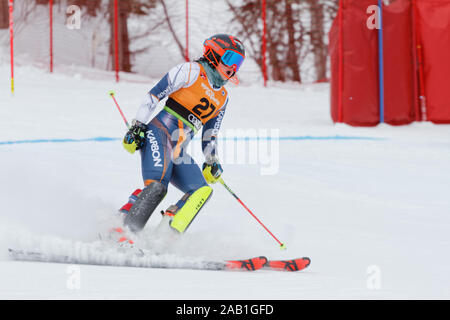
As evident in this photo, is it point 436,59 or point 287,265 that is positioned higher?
point 436,59

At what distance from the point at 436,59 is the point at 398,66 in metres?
0.78

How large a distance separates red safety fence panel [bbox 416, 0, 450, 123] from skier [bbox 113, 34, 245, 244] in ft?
25.7

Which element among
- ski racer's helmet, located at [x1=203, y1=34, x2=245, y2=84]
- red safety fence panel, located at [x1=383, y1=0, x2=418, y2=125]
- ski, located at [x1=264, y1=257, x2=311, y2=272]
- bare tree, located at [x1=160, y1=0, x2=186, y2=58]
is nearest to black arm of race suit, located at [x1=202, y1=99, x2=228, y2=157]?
ski racer's helmet, located at [x1=203, y1=34, x2=245, y2=84]

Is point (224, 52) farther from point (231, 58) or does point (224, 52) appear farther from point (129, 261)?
point (129, 261)

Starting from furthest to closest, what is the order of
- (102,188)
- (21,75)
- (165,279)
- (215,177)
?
(21,75)
(102,188)
(215,177)
(165,279)

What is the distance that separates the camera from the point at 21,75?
1458 centimetres

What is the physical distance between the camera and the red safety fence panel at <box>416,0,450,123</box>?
36.2 ft

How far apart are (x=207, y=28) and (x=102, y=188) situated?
35.1ft

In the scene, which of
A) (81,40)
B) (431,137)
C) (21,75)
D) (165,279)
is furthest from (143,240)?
(81,40)

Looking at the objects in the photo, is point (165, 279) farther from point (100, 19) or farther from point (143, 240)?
point (100, 19)

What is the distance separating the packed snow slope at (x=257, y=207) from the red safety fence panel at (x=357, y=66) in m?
0.39

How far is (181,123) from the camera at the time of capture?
13.7ft

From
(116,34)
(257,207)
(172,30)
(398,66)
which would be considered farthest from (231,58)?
(172,30)

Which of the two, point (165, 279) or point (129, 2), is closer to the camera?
point (165, 279)
